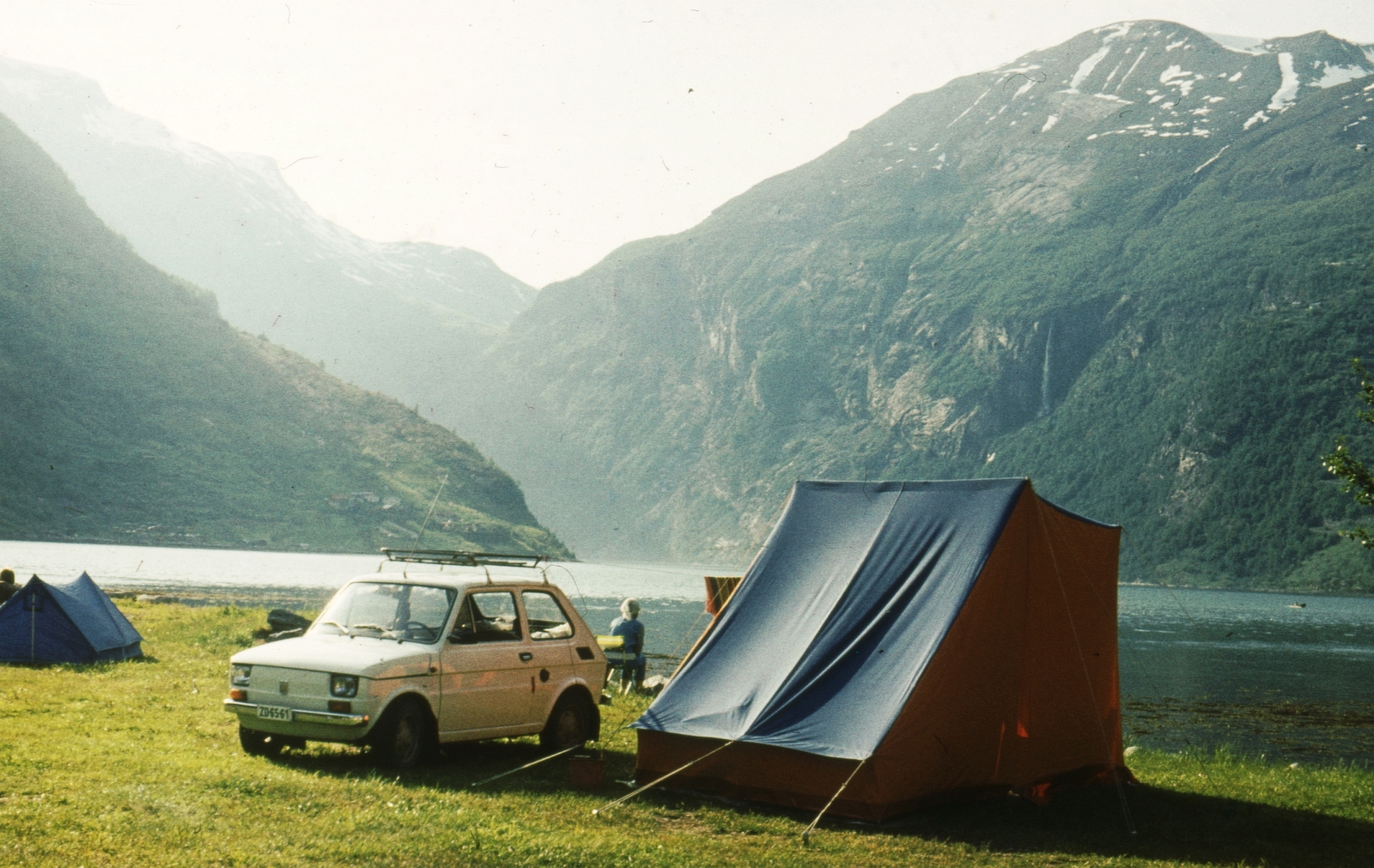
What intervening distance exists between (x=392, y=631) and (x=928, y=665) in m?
6.08

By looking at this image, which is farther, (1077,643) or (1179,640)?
(1179,640)

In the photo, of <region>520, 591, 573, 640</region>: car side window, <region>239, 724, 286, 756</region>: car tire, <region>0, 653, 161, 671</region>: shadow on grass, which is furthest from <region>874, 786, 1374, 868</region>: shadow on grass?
<region>0, 653, 161, 671</region>: shadow on grass

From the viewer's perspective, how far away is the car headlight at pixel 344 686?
1152cm

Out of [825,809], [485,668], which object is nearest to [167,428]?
[485,668]

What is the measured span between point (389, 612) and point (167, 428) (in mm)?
147789

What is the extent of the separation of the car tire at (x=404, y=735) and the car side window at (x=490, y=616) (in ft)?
3.50

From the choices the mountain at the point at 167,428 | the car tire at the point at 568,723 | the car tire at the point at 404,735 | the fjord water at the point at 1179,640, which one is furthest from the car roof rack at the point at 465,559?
the mountain at the point at 167,428

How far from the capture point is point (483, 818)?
9789mm

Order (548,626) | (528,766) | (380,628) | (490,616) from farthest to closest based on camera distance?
(548,626), (490,616), (380,628), (528,766)

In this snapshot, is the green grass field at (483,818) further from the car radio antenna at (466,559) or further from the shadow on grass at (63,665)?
the shadow on grass at (63,665)

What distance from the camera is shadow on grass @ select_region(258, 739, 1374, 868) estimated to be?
1005 centimetres

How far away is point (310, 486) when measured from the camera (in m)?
153

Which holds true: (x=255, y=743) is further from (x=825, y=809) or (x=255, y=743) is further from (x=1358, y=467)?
(x=1358, y=467)

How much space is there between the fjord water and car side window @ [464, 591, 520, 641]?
977 mm
